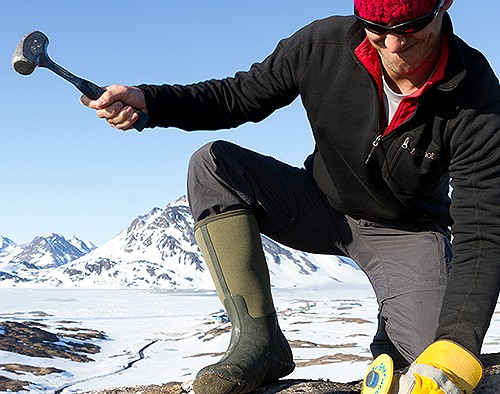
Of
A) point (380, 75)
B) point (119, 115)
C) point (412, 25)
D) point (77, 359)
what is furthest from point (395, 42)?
point (77, 359)

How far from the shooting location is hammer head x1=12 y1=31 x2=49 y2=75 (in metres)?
2.80

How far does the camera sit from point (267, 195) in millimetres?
3371

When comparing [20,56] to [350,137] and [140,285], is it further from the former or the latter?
[140,285]

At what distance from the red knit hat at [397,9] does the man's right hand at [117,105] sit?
1.14 metres

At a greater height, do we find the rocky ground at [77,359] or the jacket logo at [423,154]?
the jacket logo at [423,154]

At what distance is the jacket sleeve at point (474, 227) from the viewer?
2551mm

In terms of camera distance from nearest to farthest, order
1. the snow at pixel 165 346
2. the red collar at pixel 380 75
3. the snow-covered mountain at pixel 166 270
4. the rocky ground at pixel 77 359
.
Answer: the red collar at pixel 380 75 < the rocky ground at pixel 77 359 < the snow at pixel 165 346 < the snow-covered mountain at pixel 166 270

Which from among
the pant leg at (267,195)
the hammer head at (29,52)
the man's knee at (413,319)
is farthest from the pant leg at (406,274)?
the hammer head at (29,52)

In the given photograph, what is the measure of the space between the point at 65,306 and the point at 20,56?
3814 inches

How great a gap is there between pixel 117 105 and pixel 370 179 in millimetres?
1276

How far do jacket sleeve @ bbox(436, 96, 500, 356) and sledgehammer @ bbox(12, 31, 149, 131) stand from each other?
1.65m

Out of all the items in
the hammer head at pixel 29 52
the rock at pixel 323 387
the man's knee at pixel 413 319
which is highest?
the hammer head at pixel 29 52

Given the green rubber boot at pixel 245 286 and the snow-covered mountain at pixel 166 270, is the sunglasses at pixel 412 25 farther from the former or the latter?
the snow-covered mountain at pixel 166 270

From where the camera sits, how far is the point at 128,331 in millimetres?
59938
